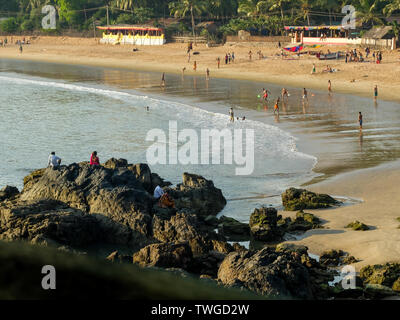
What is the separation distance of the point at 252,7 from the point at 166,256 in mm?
69572

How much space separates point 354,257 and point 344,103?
28.9 m

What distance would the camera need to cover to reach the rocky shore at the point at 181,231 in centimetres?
1309

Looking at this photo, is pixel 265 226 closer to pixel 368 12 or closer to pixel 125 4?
pixel 368 12

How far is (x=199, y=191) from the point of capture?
20.8 m

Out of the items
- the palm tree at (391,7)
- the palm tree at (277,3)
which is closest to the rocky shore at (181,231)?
the palm tree at (391,7)

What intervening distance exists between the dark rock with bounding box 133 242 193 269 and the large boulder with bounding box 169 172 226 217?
5.24 metres

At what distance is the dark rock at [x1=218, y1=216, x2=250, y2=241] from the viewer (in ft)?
59.5

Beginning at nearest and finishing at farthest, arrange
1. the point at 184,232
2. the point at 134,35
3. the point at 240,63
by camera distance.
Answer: the point at 184,232 < the point at 240,63 < the point at 134,35

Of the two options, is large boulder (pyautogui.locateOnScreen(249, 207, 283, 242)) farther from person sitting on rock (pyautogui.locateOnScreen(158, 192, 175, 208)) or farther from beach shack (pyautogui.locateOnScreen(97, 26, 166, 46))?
beach shack (pyautogui.locateOnScreen(97, 26, 166, 46))

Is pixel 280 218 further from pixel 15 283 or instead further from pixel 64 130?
pixel 64 130

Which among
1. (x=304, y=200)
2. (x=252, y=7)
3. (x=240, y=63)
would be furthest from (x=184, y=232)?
(x=252, y=7)

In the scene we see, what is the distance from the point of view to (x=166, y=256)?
14328 mm

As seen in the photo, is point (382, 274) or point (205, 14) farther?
point (205, 14)
